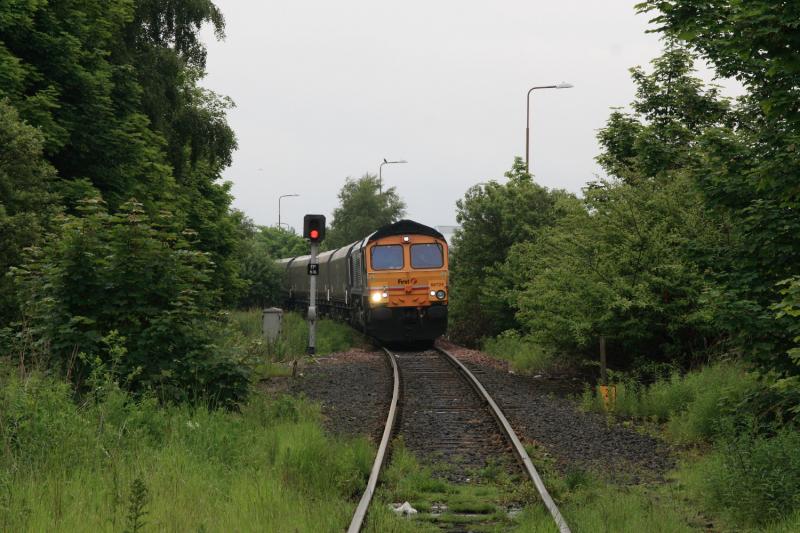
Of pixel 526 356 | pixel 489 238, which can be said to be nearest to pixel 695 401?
pixel 526 356

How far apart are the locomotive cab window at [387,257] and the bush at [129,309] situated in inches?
551

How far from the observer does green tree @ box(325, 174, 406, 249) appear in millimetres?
81188

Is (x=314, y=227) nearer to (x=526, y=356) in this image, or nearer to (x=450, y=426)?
(x=526, y=356)

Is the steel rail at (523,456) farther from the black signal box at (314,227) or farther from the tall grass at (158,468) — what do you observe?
the black signal box at (314,227)

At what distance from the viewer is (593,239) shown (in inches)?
624

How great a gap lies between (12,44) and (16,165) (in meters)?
7.13

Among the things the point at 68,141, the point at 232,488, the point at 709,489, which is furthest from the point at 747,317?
the point at 68,141

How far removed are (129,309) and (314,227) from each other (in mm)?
10657

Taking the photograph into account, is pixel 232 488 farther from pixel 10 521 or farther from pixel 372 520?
pixel 10 521

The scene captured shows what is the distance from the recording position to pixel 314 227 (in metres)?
20.6

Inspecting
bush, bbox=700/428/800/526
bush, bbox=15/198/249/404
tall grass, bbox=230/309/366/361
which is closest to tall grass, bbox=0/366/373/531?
bush, bbox=15/198/249/404

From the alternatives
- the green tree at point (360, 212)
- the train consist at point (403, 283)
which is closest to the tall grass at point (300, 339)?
the train consist at point (403, 283)

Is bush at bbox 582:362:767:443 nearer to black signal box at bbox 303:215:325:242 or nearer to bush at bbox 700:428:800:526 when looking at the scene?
bush at bbox 700:428:800:526

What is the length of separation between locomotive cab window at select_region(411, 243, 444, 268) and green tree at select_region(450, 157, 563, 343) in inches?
105
